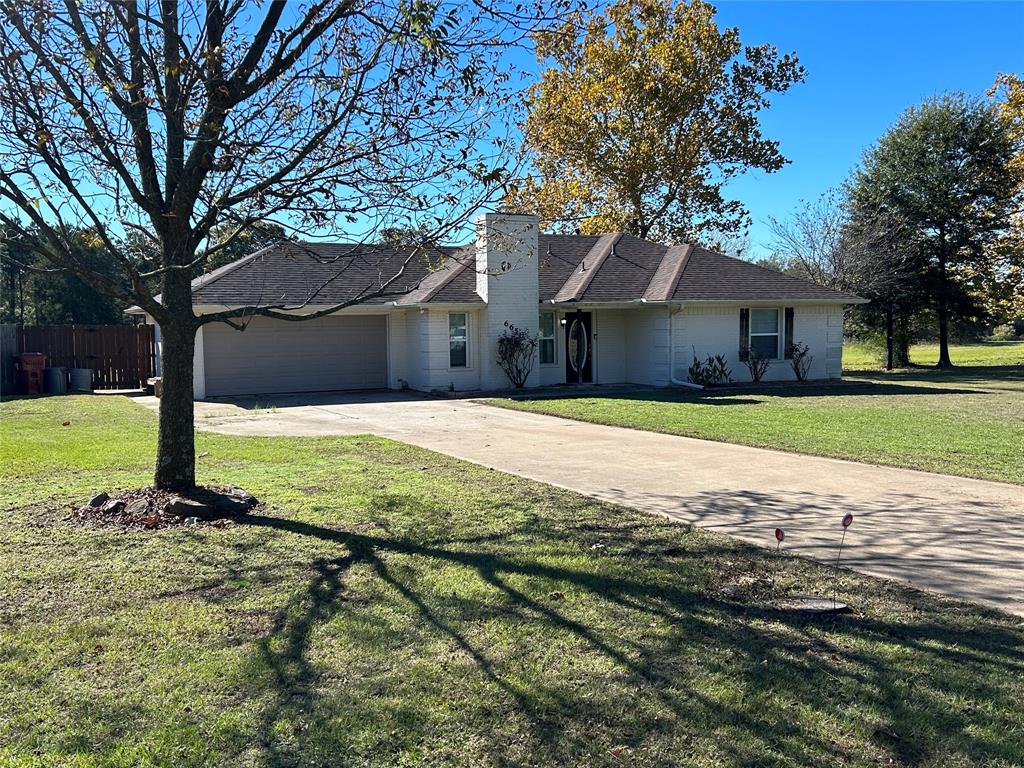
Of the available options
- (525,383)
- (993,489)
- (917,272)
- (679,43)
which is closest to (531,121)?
(993,489)

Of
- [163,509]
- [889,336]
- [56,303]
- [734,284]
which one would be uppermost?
[56,303]

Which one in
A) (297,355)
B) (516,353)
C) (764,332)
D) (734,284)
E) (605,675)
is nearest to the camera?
(605,675)

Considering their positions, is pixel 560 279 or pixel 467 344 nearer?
pixel 467 344

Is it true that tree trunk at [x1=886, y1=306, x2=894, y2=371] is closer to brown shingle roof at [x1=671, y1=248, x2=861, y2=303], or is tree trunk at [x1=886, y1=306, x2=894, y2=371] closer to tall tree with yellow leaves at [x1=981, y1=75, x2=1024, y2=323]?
tall tree with yellow leaves at [x1=981, y1=75, x2=1024, y2=323]

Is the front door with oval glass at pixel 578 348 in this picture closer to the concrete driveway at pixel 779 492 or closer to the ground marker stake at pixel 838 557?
the concrete driveway at pixel 779 492

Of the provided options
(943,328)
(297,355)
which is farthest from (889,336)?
(297,355)

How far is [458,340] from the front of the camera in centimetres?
2152

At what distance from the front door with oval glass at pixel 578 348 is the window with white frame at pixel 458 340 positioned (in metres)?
3.12

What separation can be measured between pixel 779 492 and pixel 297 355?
1635 cm

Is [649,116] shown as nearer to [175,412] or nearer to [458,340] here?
[458,340]

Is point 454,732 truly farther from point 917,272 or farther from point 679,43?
point 917,272

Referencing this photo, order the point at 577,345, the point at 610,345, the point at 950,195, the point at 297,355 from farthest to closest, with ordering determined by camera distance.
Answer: the point at 950,195, the point at 610,345, the point at 577,345, the point at 297,355

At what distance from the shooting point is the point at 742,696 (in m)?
3.76

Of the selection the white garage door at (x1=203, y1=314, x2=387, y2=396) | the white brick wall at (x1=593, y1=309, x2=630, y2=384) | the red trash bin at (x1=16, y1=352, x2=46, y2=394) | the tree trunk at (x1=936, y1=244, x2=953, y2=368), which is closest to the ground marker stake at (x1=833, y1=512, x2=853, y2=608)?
the white brick wall at (x1=593, y1=309, x2=630, y2=384)
